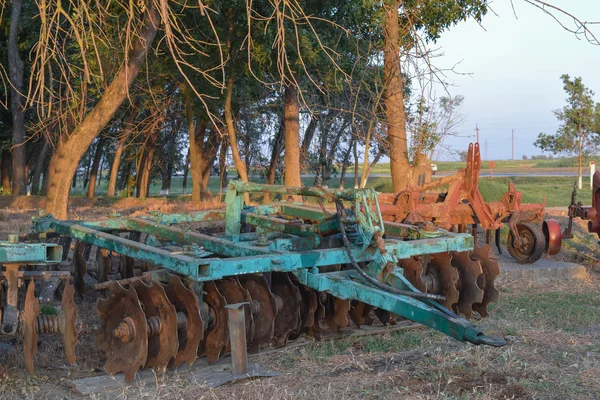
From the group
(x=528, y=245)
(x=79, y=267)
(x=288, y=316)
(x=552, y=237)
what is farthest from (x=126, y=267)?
(x=552, y=237)

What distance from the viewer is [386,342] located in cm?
529

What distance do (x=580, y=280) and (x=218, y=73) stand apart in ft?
32.3

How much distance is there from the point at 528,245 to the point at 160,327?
647cm

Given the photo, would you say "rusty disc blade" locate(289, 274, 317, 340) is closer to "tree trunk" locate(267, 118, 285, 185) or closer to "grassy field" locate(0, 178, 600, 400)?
"grassy field" locate(0, 178, 600, 400)

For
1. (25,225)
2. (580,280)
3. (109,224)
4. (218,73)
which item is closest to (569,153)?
(218,73)

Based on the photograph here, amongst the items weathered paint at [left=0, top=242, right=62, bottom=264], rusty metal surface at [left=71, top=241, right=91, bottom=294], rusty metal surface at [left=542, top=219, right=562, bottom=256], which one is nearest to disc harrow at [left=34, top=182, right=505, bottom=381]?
rusty metal surface at [left=71, top=241, right=91, bottom=294]

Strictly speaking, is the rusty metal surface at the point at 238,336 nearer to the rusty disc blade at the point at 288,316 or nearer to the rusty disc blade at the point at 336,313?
the rusty disc blade at the point at 288,316

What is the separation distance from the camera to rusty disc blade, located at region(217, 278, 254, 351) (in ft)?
16.1

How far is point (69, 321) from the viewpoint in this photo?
4.50m

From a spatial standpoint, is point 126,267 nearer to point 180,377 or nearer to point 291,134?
point 180,377

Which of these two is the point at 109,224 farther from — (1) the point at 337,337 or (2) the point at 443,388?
(2) the point at 443,388

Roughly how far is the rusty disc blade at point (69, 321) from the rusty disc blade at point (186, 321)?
0.62 meters

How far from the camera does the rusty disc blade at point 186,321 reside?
14.9 feet

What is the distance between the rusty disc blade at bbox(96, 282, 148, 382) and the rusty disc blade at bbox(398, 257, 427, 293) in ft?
7.07
